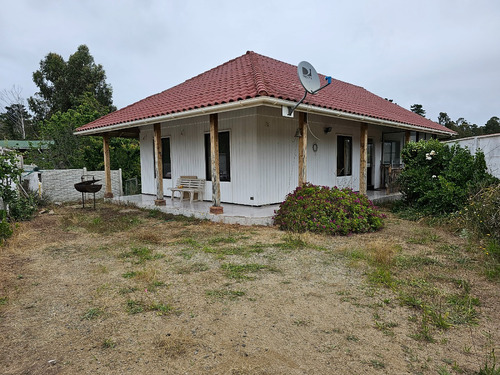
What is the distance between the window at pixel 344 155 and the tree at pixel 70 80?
2401 cm

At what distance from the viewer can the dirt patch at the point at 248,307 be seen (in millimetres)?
2197

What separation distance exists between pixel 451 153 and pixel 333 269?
5.71 metres

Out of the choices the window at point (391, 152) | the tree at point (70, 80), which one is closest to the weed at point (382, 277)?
the window at point (391, 152)

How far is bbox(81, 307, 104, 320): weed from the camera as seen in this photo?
2879 millimetres

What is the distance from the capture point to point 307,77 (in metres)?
6.48

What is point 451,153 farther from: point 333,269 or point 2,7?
point 2,7

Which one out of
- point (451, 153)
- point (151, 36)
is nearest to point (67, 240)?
point (451, 153)

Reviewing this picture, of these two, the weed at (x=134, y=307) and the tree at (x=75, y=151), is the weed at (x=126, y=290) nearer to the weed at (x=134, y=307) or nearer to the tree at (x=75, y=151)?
the weed at (x=134, y=307)

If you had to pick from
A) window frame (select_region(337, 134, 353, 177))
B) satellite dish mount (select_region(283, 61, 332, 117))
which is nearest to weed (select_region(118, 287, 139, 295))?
satellite dish mount (select_region(283, 61, 332, 117))

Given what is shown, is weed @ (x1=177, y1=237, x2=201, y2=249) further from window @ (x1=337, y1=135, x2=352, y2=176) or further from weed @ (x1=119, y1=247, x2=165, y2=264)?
window @ (x1=337, y1=135, x2=352, y2=176)

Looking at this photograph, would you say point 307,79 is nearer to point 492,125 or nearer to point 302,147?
point 302,147

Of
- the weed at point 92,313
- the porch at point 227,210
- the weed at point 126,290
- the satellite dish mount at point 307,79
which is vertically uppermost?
the satellite dish mount at point 307,79

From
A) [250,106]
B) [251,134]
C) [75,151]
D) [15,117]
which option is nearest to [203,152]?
[251,134]

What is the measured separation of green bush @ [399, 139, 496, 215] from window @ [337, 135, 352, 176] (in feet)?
7.95
